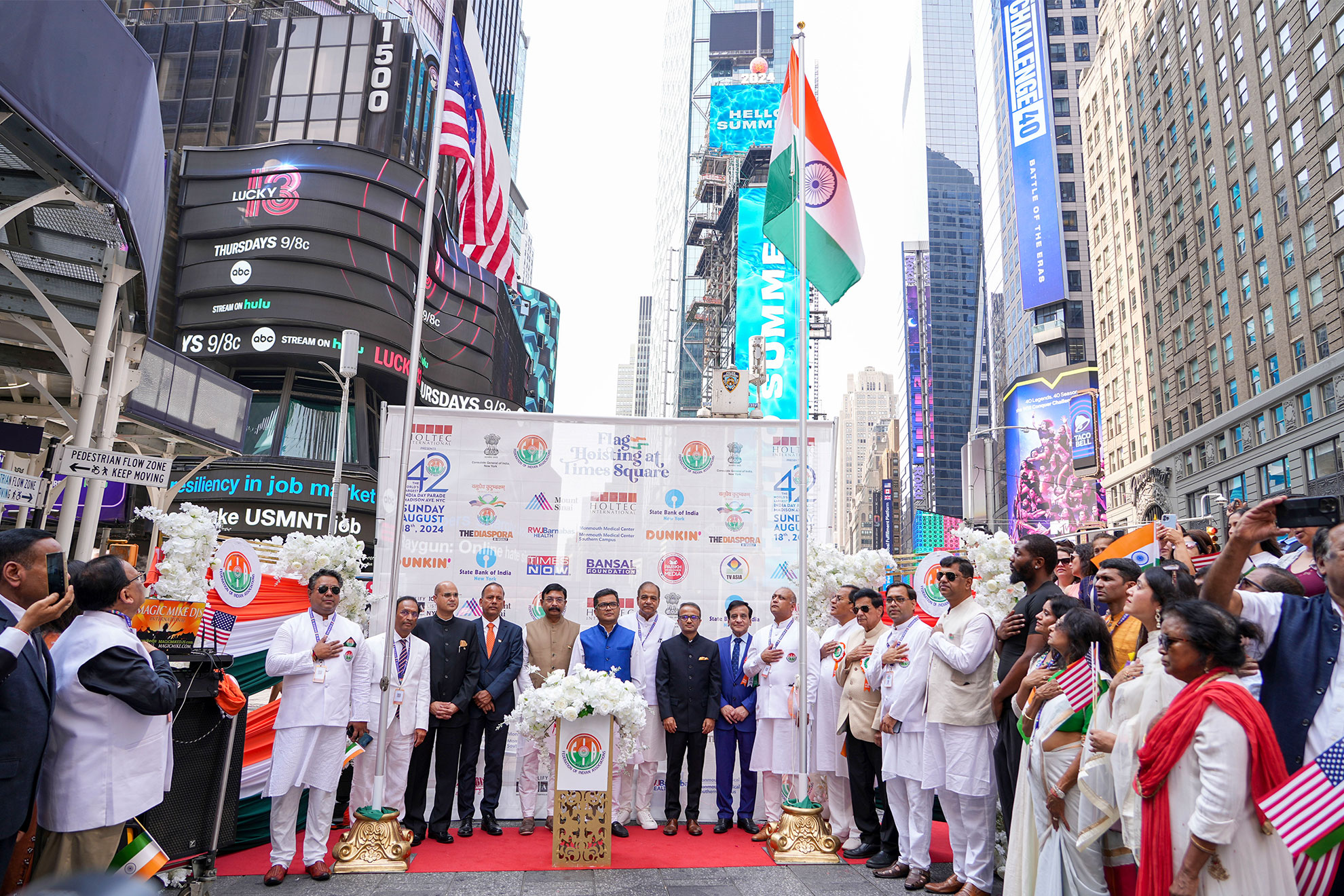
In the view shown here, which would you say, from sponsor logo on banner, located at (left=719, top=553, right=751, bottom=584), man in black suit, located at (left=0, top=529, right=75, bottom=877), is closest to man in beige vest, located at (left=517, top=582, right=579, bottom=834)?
sponsor logo on banner, located at (left=719, top=553, right=751, bottom=584)

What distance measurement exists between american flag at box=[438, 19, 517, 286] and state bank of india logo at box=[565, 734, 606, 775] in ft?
16.1

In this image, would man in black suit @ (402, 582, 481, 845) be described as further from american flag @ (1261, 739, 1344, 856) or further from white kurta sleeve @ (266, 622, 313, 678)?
american flag @ (1261, 739, 1344, 856)

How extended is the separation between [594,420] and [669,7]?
113765mm

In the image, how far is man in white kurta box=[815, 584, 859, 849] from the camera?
761cm

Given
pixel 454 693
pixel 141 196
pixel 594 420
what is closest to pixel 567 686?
pixel 454 693

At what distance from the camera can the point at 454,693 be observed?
7660mm

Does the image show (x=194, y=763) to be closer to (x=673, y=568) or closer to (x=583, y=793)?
(x=583, y=793)

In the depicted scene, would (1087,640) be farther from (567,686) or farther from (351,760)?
(351,760)

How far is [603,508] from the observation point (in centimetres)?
918

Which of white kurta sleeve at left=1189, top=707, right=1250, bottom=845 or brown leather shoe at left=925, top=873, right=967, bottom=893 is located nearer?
white kurta sleeve at left=1189, top=707, right=1250, bottom=845

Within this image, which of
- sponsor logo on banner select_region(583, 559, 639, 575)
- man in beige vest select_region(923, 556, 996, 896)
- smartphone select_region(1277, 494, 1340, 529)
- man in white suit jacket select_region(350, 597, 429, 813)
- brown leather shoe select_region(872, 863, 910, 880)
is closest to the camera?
smartphone select_region(1277, 494, 1340, 529)

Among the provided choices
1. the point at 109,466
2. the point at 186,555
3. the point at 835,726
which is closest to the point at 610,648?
the point at 835,726

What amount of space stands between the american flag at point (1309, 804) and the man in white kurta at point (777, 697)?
4404 mm

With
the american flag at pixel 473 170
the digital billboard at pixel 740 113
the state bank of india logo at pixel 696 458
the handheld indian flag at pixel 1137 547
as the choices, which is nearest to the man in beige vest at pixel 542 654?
the state bank of india logo at pixel 696 458
